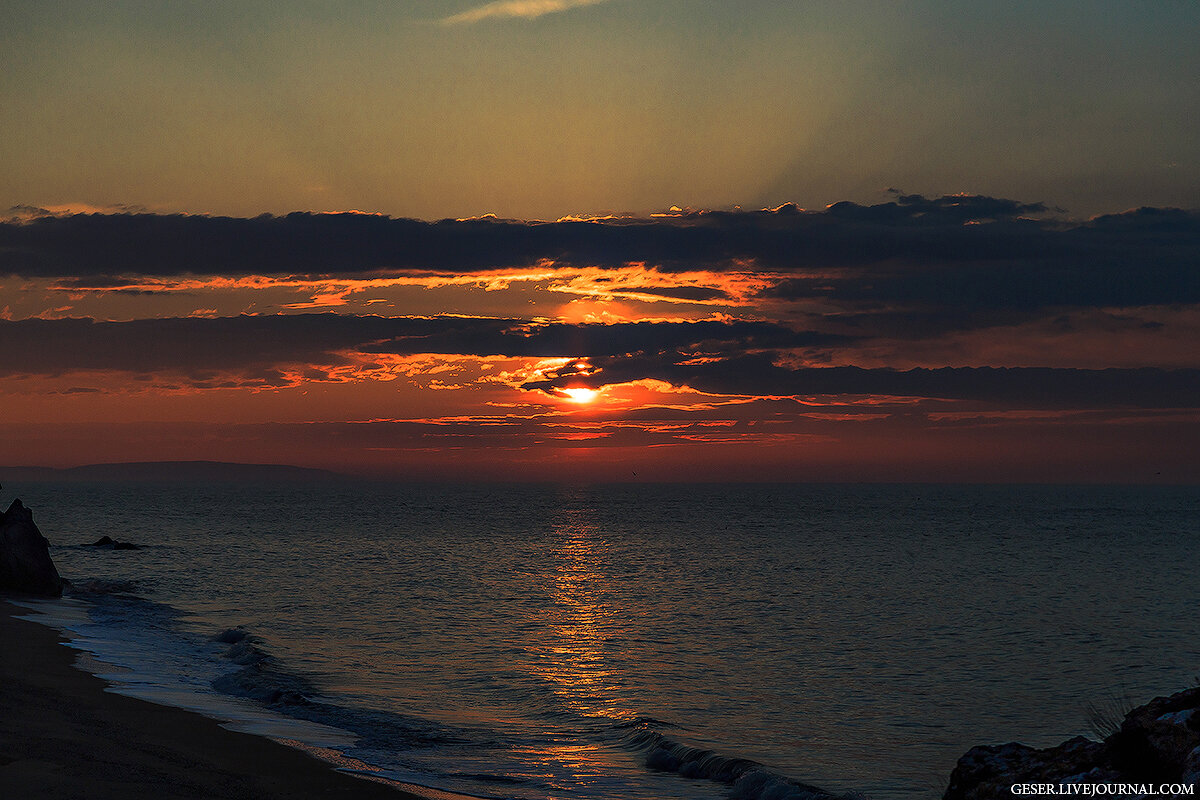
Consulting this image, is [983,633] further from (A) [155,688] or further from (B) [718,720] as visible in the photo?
(A) [155,688]

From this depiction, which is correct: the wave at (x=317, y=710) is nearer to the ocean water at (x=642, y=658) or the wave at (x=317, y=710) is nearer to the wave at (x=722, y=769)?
the ocean water at (x=642, y=658)

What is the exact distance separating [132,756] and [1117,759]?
13722mm

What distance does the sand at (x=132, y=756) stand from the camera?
12.9 m

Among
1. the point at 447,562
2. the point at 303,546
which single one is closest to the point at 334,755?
the point at 447,562

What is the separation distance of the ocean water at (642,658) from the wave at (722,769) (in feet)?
0.19

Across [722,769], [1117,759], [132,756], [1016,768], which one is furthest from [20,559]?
[1117,759]

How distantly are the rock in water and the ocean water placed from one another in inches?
75.6

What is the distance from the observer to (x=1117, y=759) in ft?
30.1

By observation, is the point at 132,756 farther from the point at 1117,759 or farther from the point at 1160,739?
the point at 1160,739

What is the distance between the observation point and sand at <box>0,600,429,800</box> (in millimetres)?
12922

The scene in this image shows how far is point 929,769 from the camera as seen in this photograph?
17.6 metres

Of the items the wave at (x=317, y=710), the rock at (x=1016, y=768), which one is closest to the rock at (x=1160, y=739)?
the rock at (x=1016, y=768)

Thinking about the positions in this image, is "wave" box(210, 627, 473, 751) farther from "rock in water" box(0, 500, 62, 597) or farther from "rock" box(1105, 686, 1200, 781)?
"rock in water" box(0, 500, 62, 597)

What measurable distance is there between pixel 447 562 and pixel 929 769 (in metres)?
51.1
